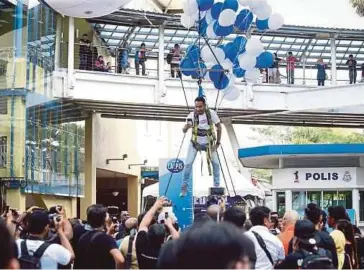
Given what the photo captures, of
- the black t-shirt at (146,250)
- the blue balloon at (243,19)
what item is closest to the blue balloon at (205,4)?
the blue balloon at (243,19)

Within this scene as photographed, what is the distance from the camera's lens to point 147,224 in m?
6.53

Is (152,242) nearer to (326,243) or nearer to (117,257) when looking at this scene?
(117,257)

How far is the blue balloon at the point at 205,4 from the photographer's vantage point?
1138 cm

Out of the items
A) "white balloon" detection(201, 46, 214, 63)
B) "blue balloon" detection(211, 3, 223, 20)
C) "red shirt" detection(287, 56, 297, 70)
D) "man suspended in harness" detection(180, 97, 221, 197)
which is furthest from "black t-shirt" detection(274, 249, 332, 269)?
"red shirt" detection(287, 56, 297, 70)

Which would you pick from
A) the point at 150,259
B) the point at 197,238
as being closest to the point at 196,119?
the point at 150,259

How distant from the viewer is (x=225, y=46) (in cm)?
1195

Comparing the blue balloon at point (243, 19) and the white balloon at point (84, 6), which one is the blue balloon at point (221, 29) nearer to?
the blue balloon at point (243, 19)

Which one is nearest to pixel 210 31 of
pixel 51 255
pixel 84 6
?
pixel 84 6

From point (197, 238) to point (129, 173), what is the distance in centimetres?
3045

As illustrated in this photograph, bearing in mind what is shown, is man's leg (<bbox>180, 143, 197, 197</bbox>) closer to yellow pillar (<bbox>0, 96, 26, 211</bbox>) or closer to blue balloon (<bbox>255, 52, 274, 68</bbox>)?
blue balloon (<bbox>255, 52, 274, 68</bbox>)

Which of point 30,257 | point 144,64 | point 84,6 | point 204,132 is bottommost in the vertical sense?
point 30,257

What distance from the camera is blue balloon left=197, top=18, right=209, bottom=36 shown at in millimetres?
11730

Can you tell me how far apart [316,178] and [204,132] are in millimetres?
8280

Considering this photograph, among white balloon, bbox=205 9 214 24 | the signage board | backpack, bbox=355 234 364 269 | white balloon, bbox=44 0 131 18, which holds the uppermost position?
white balloon, bbox=44 0 131 18
